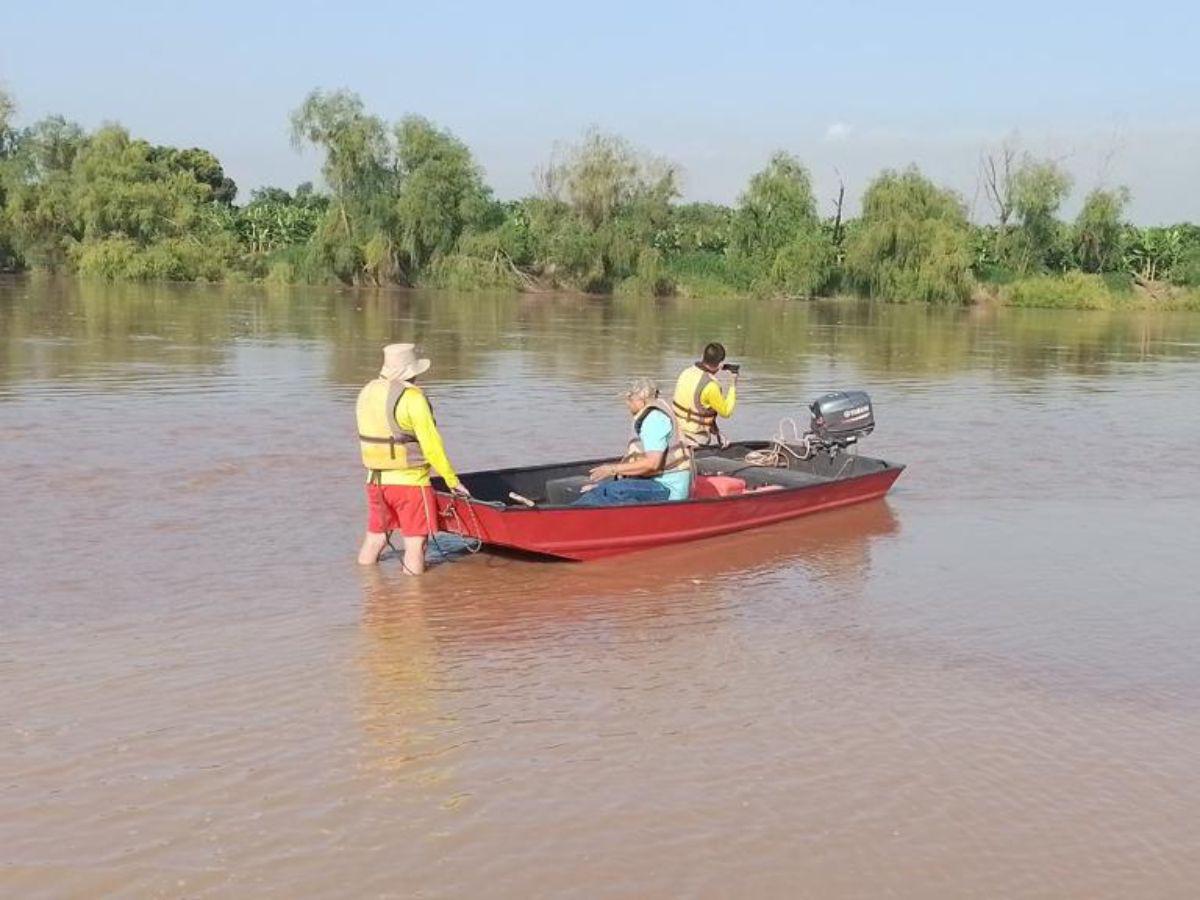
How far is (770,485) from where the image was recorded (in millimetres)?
11898

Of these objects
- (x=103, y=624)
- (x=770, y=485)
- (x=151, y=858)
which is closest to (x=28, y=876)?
(x=151, y=858)

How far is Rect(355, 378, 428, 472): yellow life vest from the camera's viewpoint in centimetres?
884

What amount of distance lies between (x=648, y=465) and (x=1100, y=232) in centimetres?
6435

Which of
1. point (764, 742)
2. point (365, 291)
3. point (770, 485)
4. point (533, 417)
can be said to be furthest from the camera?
point (365, 291)

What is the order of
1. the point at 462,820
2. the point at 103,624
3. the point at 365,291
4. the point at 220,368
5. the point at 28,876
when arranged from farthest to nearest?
the point at 365,291 < the point at 220,368 < the point at 103,624 < the point at 462,820 < the point at 28,876

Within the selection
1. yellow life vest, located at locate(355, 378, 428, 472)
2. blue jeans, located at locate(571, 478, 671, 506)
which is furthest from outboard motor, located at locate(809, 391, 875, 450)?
yellow life vest, located at locate(355, 378, 428, 472)

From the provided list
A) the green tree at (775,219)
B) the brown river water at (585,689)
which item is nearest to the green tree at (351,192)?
the green tree at (775,219)

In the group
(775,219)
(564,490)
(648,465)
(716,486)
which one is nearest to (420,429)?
(564,490)

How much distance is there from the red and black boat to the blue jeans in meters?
0.17

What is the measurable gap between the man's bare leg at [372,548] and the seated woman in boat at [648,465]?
1.47m

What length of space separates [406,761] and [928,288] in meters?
55.5

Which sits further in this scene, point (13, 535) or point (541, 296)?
point (541, 296)

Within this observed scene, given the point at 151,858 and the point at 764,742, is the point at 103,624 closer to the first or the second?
the point at 151,858

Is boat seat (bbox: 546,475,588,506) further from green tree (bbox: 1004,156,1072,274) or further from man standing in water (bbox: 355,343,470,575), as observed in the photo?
green tree (bbox: 1004,156,1072,274)
